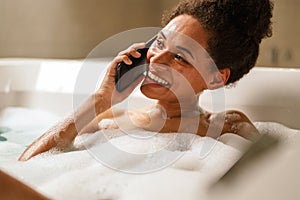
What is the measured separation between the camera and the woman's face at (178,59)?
1.05 meters

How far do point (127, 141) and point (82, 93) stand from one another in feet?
1.50

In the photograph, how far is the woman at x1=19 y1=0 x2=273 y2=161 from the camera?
1.03 meters

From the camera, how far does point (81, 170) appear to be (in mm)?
981

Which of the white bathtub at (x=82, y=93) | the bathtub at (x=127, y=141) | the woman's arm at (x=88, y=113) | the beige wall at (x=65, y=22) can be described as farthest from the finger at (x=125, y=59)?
the beige wall at (x=65, y=22)

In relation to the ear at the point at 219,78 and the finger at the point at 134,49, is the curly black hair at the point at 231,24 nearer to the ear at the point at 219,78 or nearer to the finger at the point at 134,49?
the ear at the point at 219,78

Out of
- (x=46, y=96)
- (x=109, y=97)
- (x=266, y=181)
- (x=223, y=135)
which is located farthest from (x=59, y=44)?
(x=266, y=181)

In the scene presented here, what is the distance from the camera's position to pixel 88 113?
3.89ft

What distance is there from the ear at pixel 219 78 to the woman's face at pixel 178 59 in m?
0.01

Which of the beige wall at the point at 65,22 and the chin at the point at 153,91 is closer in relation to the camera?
the chin at the point at 153,91

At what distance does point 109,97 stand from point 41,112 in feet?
2.15

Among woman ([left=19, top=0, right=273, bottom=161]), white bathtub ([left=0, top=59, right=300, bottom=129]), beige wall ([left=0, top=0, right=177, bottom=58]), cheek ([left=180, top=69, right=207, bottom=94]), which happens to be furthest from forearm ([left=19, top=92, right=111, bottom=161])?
beige wall ([left=0, top=0, right=177, bottom=58])

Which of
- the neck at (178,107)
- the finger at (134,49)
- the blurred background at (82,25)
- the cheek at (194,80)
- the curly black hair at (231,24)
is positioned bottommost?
the blurred background at (82,25)

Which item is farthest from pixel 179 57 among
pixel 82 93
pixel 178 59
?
pixel 82 93

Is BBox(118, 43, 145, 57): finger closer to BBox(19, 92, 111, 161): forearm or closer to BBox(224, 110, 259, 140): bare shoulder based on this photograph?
BBox(19, 92, 111, 161): forearm
